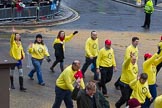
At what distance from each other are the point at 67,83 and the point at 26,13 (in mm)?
16332

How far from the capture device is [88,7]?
114 ft

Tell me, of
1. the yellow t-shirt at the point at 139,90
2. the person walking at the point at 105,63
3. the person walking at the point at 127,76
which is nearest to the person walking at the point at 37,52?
the person walking at the point at 105,63

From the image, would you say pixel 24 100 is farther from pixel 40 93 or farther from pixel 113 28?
pixel 113 28

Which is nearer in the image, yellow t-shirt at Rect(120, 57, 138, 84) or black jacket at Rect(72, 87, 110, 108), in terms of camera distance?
black jacket at Rect(72, 87, 110, 108)

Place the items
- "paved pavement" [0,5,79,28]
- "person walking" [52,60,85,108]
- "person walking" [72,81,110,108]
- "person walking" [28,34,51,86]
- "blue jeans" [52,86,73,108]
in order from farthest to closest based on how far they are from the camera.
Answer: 1. "paved pavement" [0,5,79,28]
2. "person walking" [28,34,51,86]
3. "blue jeans" [52,86,73,108]
4. "person walking" [52,60,85,108]
5. "person walking" [72,81,110,108]

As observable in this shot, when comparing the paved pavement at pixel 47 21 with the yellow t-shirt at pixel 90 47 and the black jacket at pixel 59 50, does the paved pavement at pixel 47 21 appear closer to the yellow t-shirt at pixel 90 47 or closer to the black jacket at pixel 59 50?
the black jacket at pixel 59 50

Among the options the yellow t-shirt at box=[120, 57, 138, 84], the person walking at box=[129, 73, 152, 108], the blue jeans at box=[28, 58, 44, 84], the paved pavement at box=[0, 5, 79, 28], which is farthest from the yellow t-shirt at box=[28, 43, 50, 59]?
the paved pavement at box=[0, 5, 79, 28]

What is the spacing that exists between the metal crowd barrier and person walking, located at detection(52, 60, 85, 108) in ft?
49.5

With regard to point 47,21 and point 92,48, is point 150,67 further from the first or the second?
point 47,21

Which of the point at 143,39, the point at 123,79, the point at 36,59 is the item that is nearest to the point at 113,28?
the point at 143,39

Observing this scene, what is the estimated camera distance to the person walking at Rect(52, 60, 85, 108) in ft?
35.2

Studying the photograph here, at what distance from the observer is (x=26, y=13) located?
2664 centimetres

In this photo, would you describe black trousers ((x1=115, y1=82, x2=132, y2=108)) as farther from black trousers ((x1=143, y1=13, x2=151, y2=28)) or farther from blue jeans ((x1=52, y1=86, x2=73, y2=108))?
black trousers ((x1=143, y1=13, x2=151, y2=28))

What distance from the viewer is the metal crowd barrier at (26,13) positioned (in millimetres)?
25706
